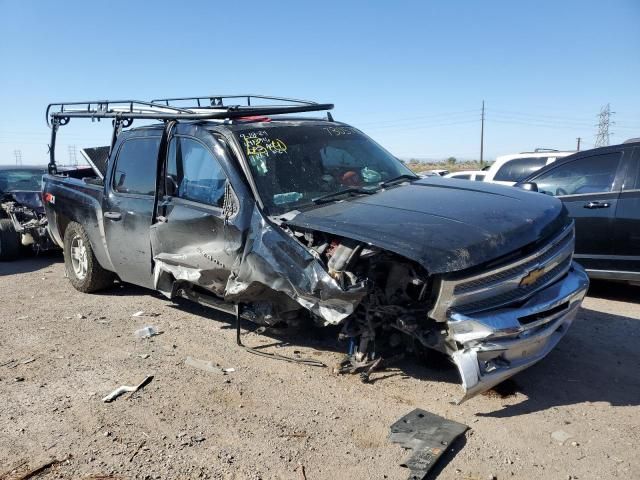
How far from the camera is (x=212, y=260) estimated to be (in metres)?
4.33

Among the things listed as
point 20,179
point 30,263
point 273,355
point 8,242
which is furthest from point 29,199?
point 273,355

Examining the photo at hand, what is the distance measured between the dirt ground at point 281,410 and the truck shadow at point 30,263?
153 inches

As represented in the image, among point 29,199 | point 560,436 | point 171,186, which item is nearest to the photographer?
point 560,436

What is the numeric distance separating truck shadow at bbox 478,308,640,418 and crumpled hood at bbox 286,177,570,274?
1043 millimetres

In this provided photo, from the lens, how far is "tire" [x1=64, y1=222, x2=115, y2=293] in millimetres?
6332

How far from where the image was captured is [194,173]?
4.76 metres

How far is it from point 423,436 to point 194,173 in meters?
2.94

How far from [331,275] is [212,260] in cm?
128

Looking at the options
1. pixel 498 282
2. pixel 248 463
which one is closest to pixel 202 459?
pixel 248 463

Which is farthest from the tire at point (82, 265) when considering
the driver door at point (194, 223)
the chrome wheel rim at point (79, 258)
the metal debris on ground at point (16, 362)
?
the metal debris on ground at point (16, 362)

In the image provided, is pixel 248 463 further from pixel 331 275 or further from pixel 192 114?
pixel 192 114

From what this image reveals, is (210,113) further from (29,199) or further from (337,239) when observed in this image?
(29,199)

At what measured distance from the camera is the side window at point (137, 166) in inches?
206

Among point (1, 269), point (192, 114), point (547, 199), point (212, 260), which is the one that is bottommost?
point (1, 269)
